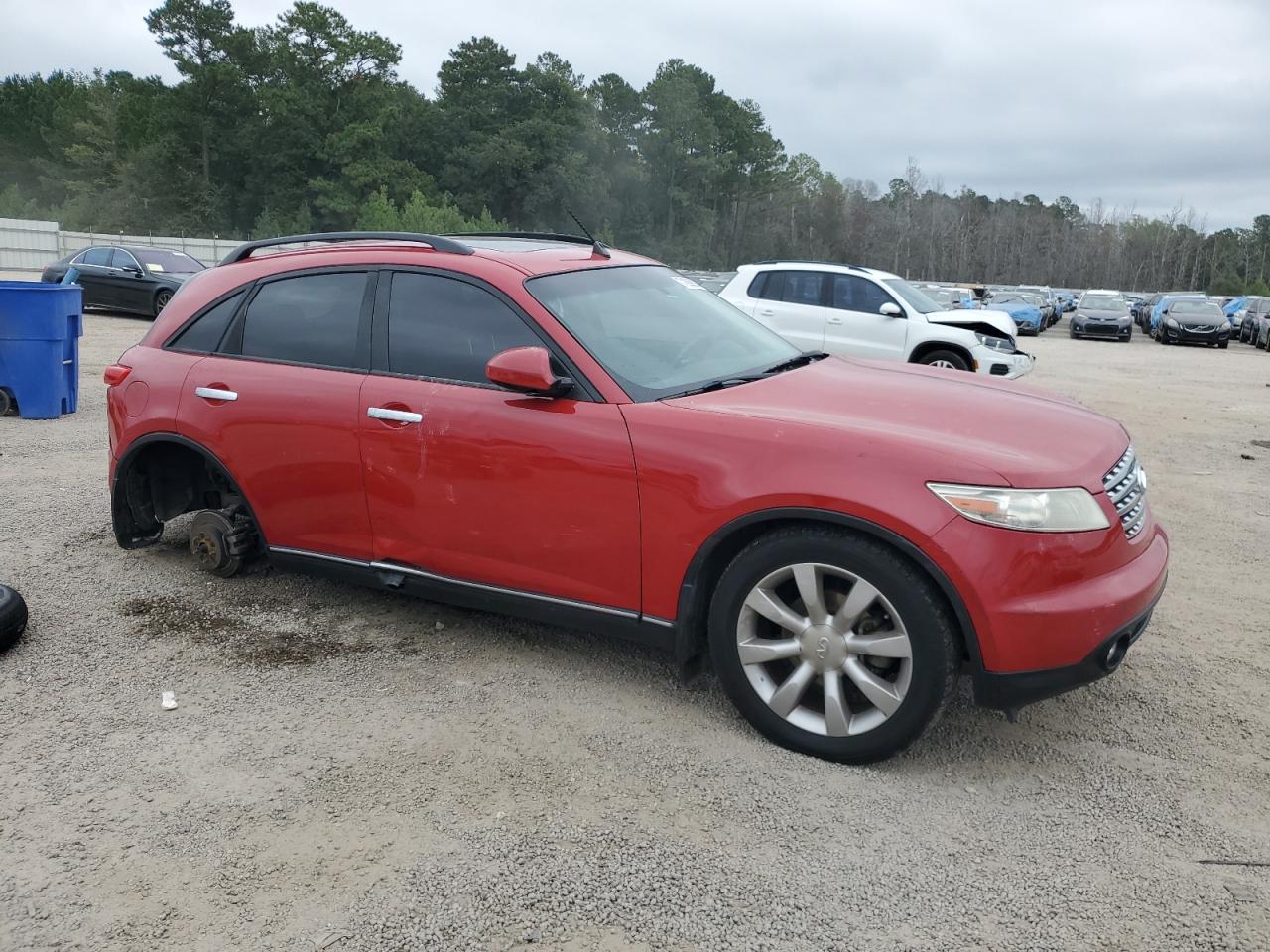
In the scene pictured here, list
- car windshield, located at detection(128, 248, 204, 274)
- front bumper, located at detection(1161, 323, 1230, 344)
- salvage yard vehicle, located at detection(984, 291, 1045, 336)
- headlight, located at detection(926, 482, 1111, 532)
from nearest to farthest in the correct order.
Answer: headlight, located at detection(926, 482, 1111, 532) < car windshield, located at detection(128, 248, 204, 274) < front bumper, located at detection(1161, 323, 1230, 344) < salvage yard vehicle, located at detection(984, 291, 1045, 336)

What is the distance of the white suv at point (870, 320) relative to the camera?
1184cm

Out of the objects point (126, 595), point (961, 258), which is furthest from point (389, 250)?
point (961, 258)

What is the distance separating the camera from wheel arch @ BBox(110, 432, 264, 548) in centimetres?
477

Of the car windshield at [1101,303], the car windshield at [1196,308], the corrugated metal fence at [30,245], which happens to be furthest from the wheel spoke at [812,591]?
the corrugated metal fence at [30,245]

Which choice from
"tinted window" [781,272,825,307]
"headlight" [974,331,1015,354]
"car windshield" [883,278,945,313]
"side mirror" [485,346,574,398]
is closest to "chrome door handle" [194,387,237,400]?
"side mirror" [485,346,574,398]

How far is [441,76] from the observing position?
2968 inches

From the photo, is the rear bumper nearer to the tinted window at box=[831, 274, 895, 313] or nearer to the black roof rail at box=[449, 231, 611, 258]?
the black roof rail at box=[449, 231, 611, 258]

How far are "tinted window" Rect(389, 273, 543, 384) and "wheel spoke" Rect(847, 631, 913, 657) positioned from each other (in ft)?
5.26

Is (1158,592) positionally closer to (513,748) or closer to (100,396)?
(513,748)

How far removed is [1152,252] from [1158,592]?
12347cm

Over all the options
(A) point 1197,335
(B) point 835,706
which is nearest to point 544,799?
(B) point 835,706

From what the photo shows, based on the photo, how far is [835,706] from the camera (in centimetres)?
314

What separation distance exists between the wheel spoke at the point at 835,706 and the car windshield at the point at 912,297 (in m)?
9.84

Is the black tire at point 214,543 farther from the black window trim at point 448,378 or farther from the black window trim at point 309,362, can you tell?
the black window trim at point 448,378
